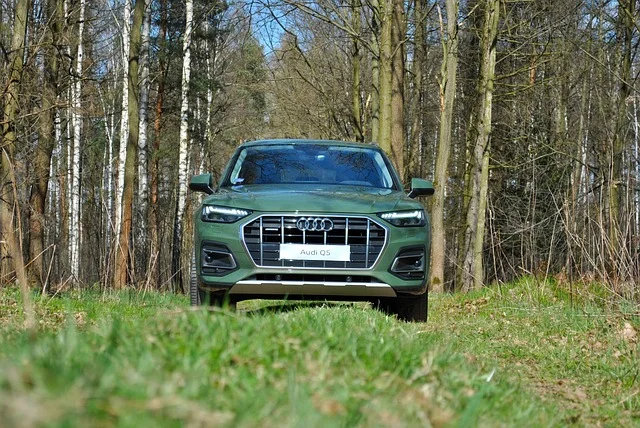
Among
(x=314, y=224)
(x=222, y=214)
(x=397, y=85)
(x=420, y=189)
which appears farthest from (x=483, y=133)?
(x=222, y=214)

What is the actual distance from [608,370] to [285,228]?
276 centimetres

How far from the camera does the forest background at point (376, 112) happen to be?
15.2m

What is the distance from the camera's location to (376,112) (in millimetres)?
19797

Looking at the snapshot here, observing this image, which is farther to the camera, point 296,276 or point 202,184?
point 202,184

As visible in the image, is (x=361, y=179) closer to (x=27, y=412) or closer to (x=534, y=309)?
(x=534, y=309)

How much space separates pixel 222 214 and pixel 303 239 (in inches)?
28.8

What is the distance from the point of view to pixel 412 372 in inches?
133

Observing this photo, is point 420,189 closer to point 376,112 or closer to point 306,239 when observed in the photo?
point 306,239

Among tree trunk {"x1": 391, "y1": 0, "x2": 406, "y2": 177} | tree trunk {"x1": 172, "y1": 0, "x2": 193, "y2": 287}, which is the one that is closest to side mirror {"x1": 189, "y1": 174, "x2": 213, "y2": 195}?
tree trunk {"x1": 391, "y1": 0, "x2": 406, "y2": 177}

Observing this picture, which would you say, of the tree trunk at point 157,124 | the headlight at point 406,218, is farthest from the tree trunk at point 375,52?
the tree trunk at point 157,124

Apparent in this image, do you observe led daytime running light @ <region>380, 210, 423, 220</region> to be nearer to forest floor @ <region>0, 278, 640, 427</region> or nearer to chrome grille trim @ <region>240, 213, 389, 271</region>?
chrome grille trim @ <region>240, 213, 389, 271</region>

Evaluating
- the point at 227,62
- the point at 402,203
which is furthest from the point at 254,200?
the point at 227,62

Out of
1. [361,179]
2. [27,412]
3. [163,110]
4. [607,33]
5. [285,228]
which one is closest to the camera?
[27,412]

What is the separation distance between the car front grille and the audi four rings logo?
26 millimetres
